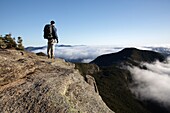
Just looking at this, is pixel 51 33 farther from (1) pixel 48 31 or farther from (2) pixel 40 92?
(2) pixel 40 92

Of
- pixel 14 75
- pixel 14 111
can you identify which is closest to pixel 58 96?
pixel 14 111

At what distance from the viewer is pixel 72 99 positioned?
1792 centimetres

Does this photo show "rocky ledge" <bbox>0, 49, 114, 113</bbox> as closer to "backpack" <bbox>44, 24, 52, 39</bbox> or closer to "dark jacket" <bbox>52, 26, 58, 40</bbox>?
"backpack" <bbox>44, 24, 52, 39</bbox>

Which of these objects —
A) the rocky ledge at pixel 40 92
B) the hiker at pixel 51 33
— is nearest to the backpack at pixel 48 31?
the hiker at pixel 51 33

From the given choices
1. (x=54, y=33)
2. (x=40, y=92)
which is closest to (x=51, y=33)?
(x=54, y=33)

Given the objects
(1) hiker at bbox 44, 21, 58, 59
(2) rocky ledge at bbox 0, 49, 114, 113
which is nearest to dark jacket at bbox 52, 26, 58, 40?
(1) hiker at bbox 44, 21, 58, 59

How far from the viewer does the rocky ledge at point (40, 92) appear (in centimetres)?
1592

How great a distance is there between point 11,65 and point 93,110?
27.4 feet

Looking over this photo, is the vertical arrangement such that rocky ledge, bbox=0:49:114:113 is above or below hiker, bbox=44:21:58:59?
below

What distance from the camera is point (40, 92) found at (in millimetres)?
A: 17438

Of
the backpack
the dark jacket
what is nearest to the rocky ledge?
the backpack

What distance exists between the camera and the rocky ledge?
15922mm

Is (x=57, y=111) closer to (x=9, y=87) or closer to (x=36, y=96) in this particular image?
(x=36, y=96)

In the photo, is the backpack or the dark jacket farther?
the dark jacket
